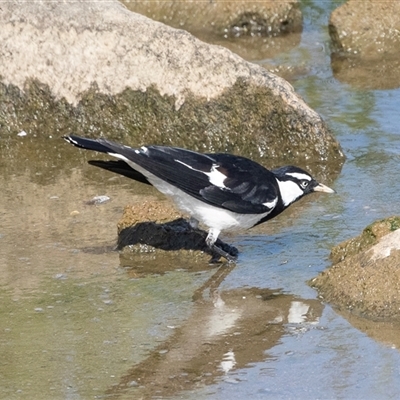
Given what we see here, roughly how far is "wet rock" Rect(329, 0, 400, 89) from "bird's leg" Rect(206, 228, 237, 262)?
17.7ft

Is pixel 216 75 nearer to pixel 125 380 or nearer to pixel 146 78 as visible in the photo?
pixel 146 78

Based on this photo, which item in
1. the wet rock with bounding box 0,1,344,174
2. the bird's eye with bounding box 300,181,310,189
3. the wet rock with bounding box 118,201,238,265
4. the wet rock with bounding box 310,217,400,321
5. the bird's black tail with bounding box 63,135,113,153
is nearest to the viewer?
the wet rock with bounding box 310,217,400,321

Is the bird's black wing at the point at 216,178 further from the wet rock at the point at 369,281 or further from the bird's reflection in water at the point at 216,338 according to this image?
the wet rock at the point at 369,281

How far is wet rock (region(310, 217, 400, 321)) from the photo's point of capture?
5.63 meters

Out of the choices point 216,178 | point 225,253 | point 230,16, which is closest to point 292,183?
point 216,178

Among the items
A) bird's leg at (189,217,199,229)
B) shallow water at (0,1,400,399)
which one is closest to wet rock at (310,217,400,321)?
shallow water at (0,1,400,399)

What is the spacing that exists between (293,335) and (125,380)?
1000 millimetres

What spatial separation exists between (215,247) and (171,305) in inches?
30.2

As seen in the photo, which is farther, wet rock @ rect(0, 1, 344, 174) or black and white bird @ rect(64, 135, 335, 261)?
wet rock @ rect(0, 1, 344, 174)

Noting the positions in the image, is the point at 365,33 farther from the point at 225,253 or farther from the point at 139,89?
the point at 225,253

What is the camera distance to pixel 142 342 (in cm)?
550

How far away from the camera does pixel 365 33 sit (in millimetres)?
12109

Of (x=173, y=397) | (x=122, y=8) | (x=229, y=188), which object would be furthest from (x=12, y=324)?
(x=122, y=8)

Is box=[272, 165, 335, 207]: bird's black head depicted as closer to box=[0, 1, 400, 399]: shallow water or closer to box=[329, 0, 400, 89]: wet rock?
box=[0, 1, 400, 399]: shallow water
